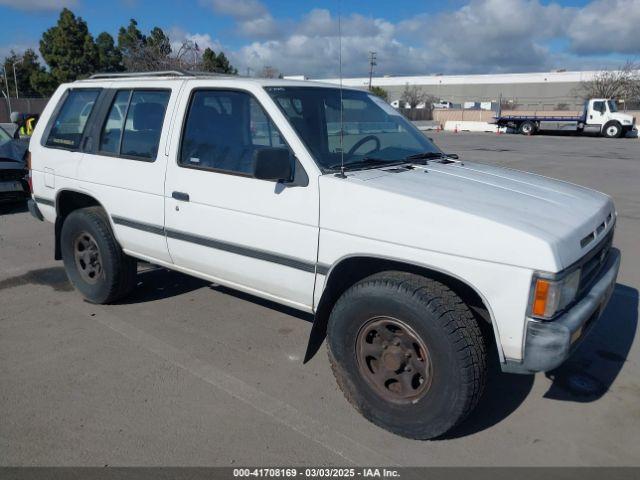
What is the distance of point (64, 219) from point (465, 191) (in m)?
3.73

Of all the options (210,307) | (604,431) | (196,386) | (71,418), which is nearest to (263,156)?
(196,386)

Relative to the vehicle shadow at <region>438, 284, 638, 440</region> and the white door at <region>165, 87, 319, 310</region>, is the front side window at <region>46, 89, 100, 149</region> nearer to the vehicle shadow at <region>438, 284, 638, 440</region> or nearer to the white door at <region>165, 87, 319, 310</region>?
the white door at <region>165, 87, 319, 310</region>

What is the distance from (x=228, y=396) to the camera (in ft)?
11.2

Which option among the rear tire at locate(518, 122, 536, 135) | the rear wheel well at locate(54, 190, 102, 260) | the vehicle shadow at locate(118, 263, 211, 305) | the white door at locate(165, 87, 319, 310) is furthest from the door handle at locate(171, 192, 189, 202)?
the rear tire at locate(518, 122, 536, 135)

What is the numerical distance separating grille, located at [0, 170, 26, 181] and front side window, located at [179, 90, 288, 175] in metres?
6.38

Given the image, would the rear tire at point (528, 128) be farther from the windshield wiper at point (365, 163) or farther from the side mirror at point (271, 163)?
the side mirror at point (271, 163)

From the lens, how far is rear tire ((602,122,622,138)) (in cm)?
3391

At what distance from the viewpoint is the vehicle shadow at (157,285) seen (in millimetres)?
5105

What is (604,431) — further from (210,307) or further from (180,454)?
(210,307)

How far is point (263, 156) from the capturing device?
10.0 feet

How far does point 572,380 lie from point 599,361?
0.42m

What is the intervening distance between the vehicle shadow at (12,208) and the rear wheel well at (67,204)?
16.1 ft

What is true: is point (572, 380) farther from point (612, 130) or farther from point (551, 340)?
point (612, 130)


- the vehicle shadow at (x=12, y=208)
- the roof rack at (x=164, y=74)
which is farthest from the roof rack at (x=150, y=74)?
the vehicle shadow at (x=12, y=208)
